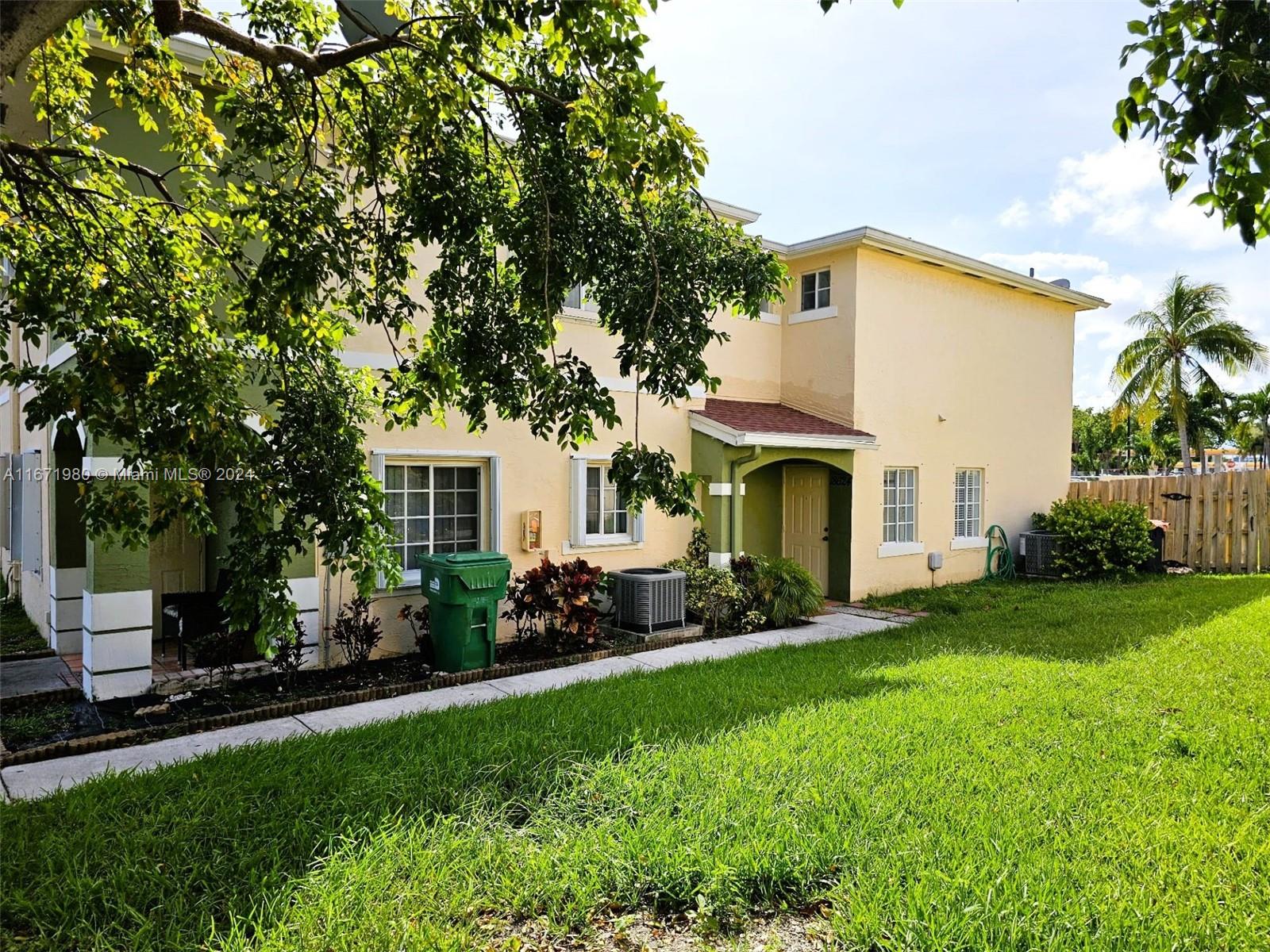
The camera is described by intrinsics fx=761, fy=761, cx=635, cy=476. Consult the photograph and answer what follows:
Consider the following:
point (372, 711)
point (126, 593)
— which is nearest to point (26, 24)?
point (372, 711)

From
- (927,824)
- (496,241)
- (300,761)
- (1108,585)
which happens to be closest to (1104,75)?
(496,241)

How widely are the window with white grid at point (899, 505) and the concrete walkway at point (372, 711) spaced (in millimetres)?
3354

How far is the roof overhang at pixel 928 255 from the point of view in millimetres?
12727

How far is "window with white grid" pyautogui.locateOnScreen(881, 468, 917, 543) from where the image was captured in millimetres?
13781

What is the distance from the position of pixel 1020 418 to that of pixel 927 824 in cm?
1415

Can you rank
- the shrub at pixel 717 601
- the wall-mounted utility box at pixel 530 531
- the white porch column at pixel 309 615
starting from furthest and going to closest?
the shrub at pixel 717 601 → the wall-mounted utility box at pixel 530 531 → the white porch column at pixel 309 615

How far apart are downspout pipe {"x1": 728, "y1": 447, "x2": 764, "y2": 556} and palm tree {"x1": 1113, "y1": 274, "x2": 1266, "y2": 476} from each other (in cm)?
2424

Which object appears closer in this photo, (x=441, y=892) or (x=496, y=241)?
(x=441, y=892)

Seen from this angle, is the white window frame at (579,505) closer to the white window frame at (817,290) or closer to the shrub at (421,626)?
the shrub at (421,626)

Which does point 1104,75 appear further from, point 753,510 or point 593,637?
point 753,510

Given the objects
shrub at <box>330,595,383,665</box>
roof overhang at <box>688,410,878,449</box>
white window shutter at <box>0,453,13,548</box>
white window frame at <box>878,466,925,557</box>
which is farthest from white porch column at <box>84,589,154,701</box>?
white window frame at <box>878,466,925,557</box>

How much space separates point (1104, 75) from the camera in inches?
175

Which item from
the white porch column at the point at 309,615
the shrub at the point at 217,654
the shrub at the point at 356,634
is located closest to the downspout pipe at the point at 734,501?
the shrub at the point at 356,634

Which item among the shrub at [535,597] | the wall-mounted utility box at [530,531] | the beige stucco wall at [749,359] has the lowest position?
the shrub at [535,597]
